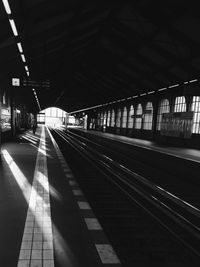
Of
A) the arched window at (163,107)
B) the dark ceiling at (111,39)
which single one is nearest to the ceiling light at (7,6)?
the dark ceiling at (111,39)

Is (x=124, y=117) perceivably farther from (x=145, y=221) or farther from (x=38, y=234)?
(x=38, y=234)

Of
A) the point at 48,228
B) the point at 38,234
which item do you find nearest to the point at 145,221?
the point at 48,228

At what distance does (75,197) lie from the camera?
711 centimetres

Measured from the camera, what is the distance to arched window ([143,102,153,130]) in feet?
110

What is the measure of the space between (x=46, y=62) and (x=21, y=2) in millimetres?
13277

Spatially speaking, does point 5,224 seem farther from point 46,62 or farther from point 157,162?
point 46,62

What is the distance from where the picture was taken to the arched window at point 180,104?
87.6 feet

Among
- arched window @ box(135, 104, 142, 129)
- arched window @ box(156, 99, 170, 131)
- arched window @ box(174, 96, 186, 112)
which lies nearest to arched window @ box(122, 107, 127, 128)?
arched window @ box(135, 104, 142, 129)

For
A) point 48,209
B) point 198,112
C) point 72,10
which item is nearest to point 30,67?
point 72,10

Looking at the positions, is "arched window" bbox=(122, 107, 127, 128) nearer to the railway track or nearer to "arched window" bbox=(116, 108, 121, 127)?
"arched window" bbox=(116, 108, 121, 127)

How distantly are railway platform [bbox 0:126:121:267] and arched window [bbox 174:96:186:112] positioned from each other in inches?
818

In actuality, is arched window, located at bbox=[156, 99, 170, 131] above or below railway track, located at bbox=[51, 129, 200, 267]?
above

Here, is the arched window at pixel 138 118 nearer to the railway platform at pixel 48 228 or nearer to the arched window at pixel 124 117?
the arched window at pixel 124 117

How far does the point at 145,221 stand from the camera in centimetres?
579
